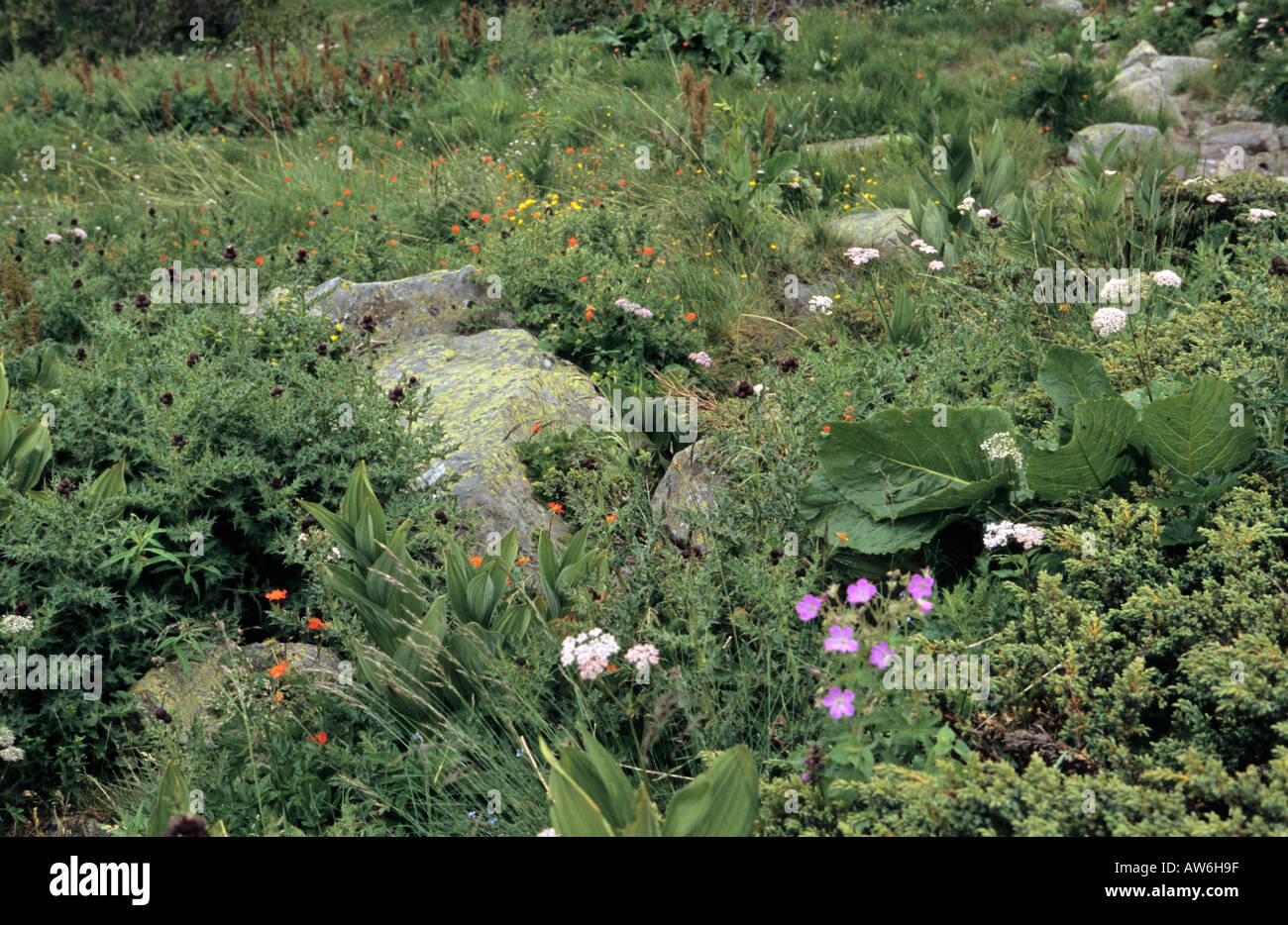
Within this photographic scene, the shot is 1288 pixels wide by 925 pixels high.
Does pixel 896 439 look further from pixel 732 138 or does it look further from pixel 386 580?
pixel 732 138

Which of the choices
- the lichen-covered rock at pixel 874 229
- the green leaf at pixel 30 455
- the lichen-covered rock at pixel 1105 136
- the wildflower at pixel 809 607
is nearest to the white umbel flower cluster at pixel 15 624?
the green leaf at pixel 30 455

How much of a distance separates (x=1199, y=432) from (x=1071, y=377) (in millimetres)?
451

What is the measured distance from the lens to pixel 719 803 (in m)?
1.85

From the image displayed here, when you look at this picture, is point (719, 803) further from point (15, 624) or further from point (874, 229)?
point (874, 229)

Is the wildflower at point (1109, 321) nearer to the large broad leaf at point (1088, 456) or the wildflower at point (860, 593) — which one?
the large broad leaf at point (1088, 456)

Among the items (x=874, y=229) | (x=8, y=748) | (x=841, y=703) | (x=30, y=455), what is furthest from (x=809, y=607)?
(x=874, y=229)

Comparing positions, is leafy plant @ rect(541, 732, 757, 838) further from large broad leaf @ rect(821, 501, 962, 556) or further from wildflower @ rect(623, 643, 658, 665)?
large broad leaf @ rect(821, 501, 962, 556)

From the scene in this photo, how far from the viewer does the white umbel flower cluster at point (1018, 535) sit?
2580 mm

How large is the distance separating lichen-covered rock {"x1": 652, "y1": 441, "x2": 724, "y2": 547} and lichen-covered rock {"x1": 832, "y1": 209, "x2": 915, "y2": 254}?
8.00 feet

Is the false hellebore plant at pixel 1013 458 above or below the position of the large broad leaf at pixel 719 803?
above

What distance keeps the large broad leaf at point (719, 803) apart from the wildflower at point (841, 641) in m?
0.29

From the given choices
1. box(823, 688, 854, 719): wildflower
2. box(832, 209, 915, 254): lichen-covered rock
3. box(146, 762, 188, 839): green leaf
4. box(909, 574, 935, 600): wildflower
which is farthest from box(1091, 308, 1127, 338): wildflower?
box(146, 762, 188, 839): green leaf

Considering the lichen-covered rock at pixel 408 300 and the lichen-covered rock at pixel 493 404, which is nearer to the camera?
the lichen-covered rock at pixel 493 404

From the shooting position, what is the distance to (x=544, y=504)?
3.99 m
